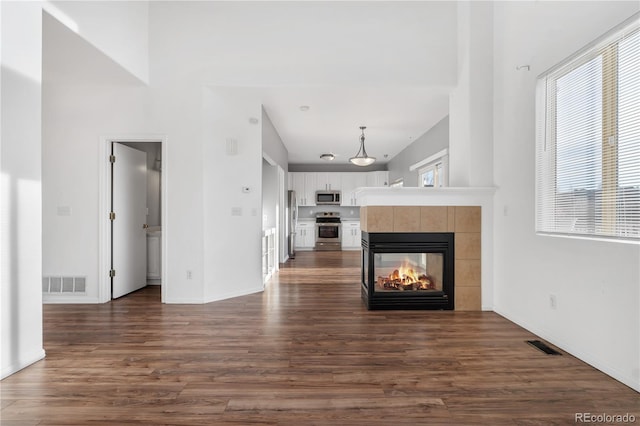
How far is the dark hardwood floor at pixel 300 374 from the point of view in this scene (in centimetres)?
172

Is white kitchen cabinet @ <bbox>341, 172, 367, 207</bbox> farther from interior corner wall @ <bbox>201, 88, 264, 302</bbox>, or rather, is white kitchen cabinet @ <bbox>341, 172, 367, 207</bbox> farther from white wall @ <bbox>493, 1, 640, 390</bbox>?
white wall @ <bbox>493, 1, 640, 390</bbox>

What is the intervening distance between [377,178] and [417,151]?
309 cm

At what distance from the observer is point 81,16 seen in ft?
9.23

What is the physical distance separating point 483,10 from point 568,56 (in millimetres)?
1433

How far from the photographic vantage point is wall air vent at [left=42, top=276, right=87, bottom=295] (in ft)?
12.8

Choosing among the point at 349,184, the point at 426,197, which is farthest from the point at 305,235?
the point at 426,197

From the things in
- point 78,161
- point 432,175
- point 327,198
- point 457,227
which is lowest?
point 457,227

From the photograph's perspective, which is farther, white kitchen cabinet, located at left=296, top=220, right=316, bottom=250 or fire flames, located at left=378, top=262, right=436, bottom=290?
white kitchen cabinet, located at left=296, top=220, right=316, bottom=250

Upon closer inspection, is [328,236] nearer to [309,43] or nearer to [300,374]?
[309,43]

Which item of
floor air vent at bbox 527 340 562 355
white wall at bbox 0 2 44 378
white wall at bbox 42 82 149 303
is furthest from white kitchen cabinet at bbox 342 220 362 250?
white wall at bbox 0 2 44 378

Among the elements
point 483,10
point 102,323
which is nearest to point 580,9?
point 483,10

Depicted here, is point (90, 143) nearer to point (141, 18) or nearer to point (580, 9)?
point (141, 18)

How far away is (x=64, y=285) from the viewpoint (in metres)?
3.91

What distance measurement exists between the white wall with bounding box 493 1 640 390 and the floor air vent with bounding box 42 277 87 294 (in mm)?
4618
